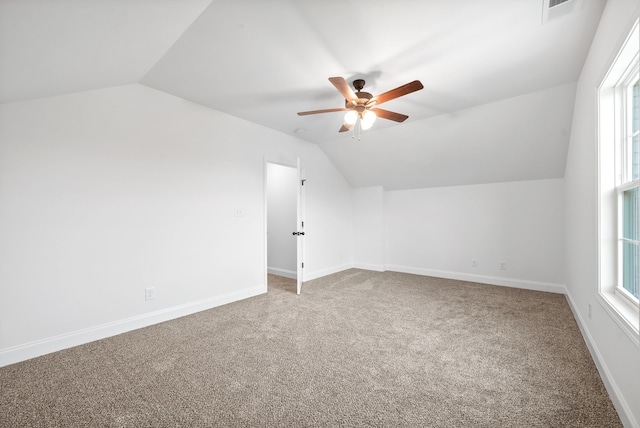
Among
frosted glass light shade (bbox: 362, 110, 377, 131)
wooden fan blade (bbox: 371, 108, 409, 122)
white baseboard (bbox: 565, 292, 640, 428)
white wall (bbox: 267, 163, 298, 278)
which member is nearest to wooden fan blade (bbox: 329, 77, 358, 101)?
frosted glass light shade (bbox: 362, 110, 377, 131)

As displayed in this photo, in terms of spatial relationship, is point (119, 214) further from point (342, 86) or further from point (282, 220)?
point (282, 220)

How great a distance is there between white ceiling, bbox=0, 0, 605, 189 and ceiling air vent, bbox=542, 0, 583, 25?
Result: 0.05m

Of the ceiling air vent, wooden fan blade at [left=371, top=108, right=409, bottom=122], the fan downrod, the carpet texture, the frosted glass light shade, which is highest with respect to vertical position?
the ceiling air vent

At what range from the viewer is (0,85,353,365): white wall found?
2.28 m

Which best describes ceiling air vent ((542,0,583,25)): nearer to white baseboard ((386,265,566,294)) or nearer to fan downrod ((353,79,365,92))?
fan downrod ((353,79,365,92))

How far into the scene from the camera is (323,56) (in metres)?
2.37

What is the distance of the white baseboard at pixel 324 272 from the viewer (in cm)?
490

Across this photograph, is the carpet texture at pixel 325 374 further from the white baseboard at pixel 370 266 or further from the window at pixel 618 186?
the white baseboard at pixel 370 266

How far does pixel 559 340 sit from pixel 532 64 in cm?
249

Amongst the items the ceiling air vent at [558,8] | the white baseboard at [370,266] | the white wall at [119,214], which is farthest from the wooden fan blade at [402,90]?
the white baseboard at [370,266]

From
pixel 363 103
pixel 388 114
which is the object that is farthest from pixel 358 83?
pixel 388 114

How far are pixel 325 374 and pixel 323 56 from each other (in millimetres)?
2496

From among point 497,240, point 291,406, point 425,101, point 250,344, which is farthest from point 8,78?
point 497,240

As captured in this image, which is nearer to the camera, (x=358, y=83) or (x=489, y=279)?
(x=358, y=83)
